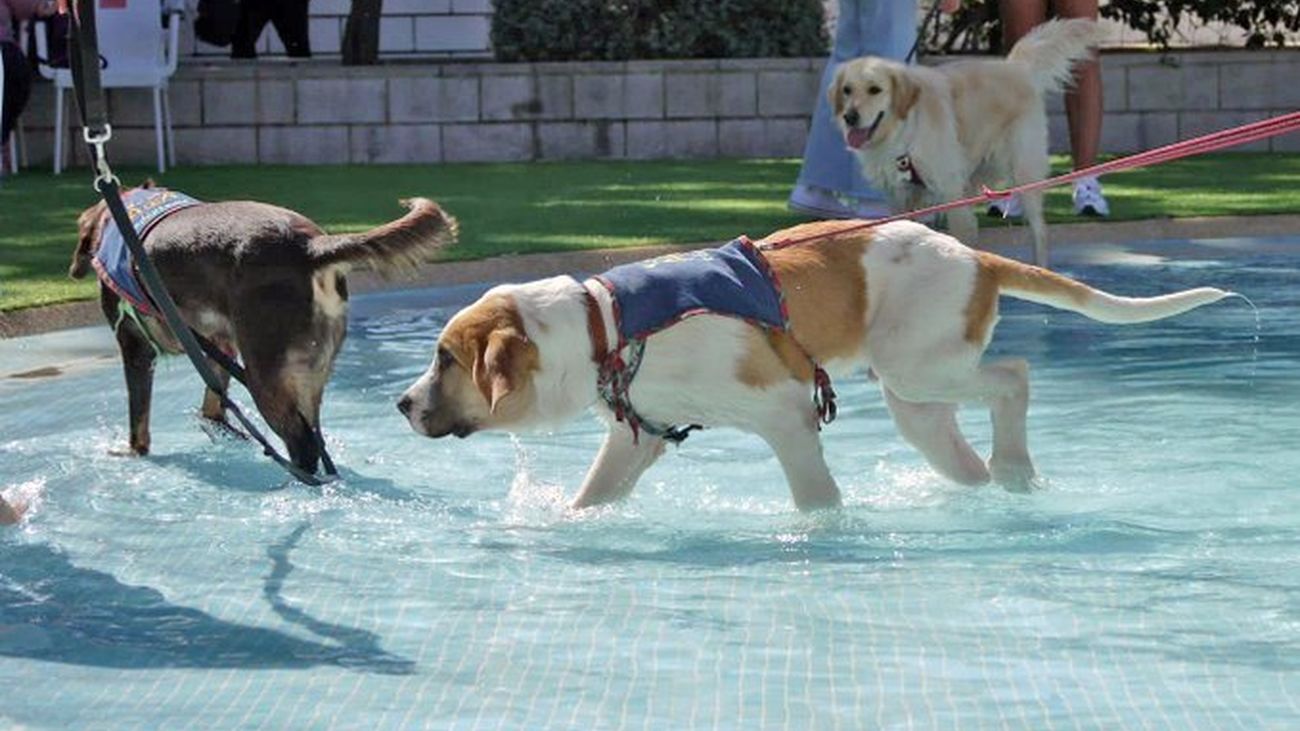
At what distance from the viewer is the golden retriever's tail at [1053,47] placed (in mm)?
10969

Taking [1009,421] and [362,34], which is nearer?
[1009,421]

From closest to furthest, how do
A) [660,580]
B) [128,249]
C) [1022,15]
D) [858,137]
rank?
1. [660,580]
2. [128,249]
3. [858,137]
4. [1022,15]

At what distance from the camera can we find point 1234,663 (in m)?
4.33

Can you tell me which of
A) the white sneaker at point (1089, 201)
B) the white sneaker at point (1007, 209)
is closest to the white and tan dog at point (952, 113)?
the white sneaker at point (1007, 209)

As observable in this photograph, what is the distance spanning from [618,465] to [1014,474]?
114 centimetres

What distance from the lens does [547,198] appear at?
43.5 ft

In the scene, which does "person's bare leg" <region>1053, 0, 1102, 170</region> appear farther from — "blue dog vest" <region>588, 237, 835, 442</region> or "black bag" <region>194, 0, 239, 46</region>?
"black bag" <region>194, 0, 239, 46</region>

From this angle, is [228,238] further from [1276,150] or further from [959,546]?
[1276,150]

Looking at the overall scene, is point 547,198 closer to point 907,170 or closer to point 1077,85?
point 907,170

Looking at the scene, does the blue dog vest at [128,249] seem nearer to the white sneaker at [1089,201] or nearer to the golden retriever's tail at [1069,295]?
the golden retriever's tail at [1069,295]

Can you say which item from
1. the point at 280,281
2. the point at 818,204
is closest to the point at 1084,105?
the point at 818,204

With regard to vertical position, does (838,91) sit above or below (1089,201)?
above

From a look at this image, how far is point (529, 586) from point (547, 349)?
0.57 m

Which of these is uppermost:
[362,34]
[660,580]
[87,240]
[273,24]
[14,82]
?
[273,24]
